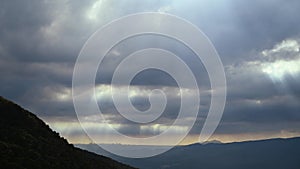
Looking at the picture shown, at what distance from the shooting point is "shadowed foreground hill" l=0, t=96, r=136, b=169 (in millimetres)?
138250

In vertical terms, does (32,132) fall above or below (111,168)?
above

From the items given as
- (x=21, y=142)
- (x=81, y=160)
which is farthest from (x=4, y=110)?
(x=81, y=160)

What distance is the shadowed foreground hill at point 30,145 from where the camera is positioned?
5443 inches

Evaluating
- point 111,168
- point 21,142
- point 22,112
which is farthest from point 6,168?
point 111,168

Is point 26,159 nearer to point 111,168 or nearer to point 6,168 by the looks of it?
point 6,168

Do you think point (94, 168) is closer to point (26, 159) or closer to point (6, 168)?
point (26, 159)

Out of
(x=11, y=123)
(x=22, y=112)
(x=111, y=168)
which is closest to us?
(x=11, y=123)

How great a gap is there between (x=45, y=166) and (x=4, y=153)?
1382cm

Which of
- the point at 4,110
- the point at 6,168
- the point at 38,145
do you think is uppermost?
the point at 4,110

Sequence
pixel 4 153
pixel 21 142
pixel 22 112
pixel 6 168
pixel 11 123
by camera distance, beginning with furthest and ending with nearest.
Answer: pixel 22 112
pixel 11 123
pixel 21 142
pixel 4 153
pixel 6 168

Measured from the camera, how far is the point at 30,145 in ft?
511

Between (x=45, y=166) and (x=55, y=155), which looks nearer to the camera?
(x=45, y=166)

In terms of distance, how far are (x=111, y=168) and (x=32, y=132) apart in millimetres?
42418

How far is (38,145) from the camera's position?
160 m
